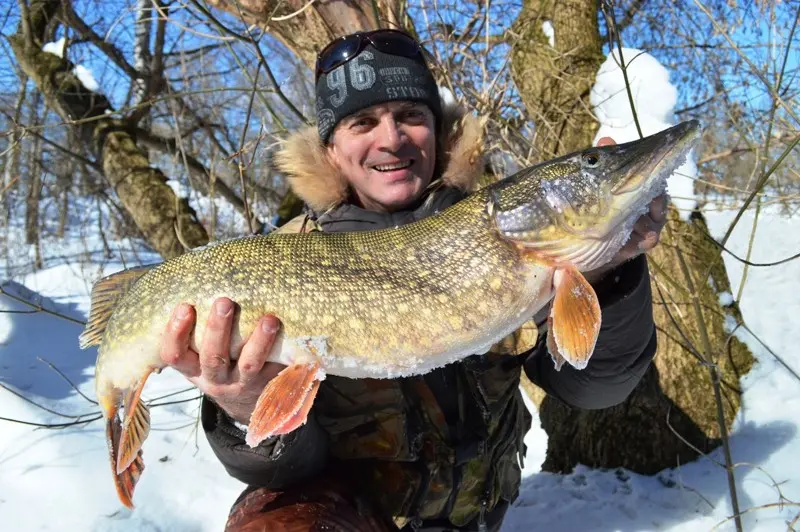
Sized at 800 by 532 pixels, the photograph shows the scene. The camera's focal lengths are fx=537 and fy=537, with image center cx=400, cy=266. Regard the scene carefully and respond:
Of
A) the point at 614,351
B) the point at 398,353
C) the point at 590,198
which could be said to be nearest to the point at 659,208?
the point at 590,198

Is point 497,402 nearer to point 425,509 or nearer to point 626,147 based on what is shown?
point 425,509

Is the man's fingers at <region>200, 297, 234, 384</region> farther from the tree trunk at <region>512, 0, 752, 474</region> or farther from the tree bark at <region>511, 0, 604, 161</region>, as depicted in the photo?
the tree bark at <region>511, 0, 604, 161</region>

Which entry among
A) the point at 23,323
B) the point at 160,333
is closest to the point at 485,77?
the point at 160,333

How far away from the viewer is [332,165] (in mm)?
2135

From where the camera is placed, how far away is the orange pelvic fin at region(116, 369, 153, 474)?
153cm

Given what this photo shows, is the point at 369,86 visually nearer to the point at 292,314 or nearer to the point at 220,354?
the point at 292,314

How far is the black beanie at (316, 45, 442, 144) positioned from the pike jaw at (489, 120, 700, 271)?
0.81 meters

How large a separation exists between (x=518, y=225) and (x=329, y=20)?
215 cm

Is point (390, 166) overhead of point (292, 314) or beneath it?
overhead

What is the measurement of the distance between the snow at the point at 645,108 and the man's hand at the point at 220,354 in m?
2.22

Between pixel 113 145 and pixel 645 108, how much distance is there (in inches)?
173

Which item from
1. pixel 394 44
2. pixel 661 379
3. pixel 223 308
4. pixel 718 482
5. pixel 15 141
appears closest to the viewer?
pixel 223 308

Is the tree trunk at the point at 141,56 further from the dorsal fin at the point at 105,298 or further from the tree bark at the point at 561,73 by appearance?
the dorsal fin at the point at 105,298

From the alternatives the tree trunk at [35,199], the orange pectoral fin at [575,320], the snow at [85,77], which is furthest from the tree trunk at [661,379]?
the tree trunk at [35,199]
